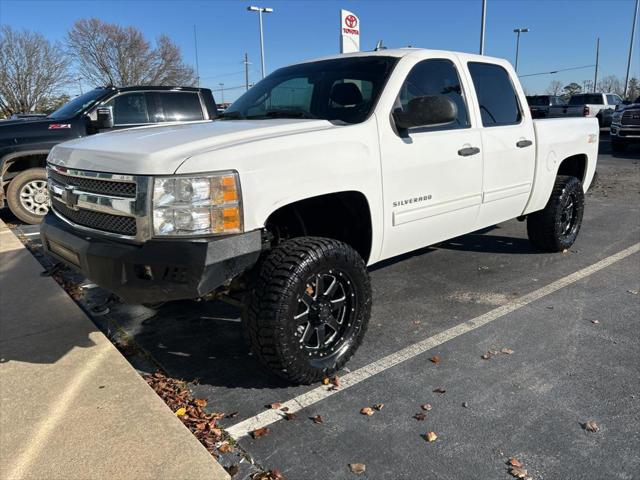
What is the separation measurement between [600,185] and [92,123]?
32.3ft

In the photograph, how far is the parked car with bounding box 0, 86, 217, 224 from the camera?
7.54 metres

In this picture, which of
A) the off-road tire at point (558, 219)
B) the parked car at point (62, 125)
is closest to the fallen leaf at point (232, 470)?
the off-road tire at point (558, 219)

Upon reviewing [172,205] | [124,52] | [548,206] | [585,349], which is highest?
[124,52]

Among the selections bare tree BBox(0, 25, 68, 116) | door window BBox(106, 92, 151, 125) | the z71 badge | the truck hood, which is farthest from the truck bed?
bare tree BBox(0, 25, 68, 116)

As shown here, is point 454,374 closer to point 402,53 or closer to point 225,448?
point 225,448

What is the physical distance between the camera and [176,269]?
2.63m

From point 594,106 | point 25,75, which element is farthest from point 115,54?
point 594,106

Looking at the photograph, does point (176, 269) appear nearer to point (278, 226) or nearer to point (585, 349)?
point (278, 226)

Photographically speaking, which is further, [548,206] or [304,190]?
[548,206]

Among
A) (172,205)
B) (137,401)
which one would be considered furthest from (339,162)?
(137,401)

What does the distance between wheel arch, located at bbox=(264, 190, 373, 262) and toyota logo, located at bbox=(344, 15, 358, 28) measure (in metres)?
9.00

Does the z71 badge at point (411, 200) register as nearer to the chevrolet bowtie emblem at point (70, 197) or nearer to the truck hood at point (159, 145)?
the truck hood at point (159, 145)

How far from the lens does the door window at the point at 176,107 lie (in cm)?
816

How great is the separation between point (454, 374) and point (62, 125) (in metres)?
6.87
